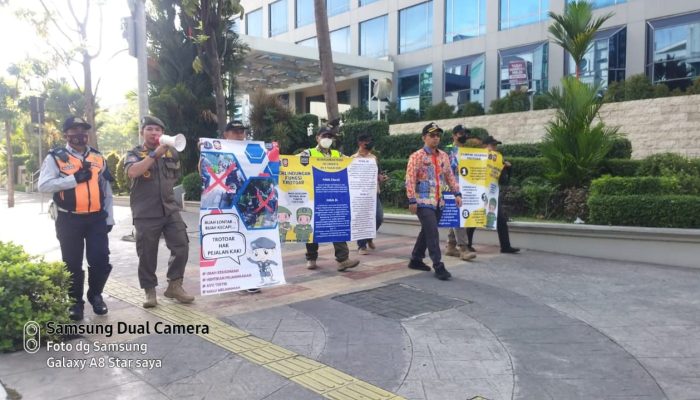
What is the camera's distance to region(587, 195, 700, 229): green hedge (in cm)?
753

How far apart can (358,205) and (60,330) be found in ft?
13.1

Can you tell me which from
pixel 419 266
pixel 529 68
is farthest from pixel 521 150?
pixel 529 68

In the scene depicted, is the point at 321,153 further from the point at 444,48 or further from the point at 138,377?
the point at 444,48

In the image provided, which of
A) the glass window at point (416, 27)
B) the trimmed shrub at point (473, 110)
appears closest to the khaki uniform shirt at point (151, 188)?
the trimmed shrub at point (473, 110)

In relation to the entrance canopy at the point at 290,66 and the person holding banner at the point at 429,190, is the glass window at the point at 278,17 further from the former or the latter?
the person holding banner at the point at 429,190

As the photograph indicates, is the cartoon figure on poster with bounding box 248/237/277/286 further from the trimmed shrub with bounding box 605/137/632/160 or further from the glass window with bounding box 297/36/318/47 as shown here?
the glass window with bounding box 297/36/318/47

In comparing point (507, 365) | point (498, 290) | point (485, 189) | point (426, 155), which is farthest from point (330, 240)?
point (507, 365)

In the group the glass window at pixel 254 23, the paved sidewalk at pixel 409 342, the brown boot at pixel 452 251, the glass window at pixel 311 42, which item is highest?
the glass window at pixel 254 23

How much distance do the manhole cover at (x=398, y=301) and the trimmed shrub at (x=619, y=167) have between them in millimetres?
5906

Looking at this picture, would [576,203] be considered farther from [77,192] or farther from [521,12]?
[521,12]

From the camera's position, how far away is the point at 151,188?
5293 millimetres

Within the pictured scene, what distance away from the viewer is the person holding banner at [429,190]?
669 centimetres

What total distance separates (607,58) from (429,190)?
680 inches

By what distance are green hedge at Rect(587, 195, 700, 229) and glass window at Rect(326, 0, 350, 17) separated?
2578cm
